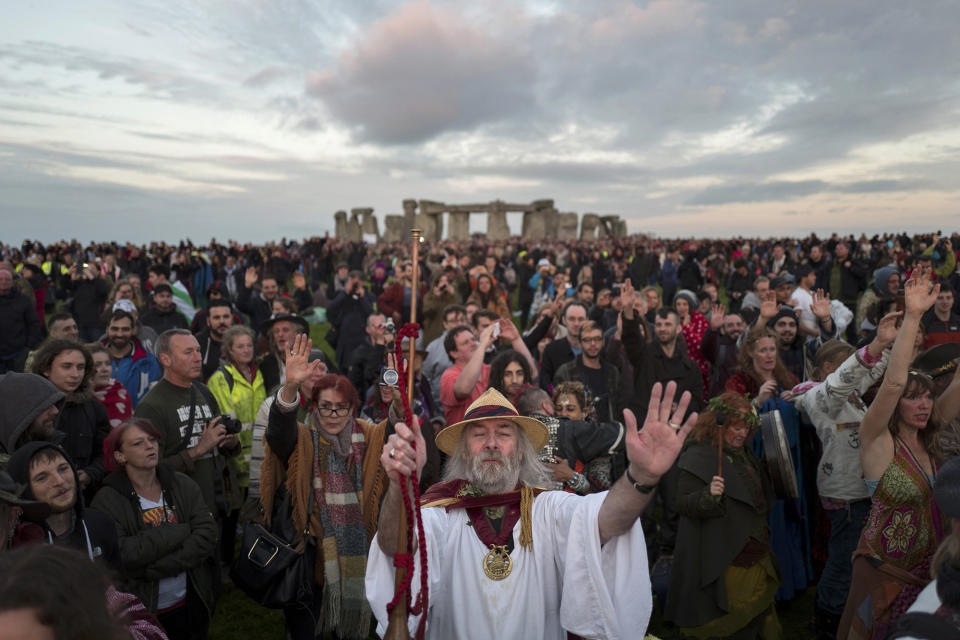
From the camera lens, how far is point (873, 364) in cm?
392

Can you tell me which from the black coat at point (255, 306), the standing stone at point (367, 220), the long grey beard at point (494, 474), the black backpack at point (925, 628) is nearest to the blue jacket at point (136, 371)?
the black coat at point (255, 306)

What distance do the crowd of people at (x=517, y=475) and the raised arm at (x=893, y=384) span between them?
1 centimetres

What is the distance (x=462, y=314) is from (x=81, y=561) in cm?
541

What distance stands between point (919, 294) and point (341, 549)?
3449 mm

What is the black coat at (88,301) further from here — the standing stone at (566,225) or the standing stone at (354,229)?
the standing stone at (566,225)

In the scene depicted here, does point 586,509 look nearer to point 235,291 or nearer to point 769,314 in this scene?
point 769,314

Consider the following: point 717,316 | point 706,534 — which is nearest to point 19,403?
point 706,534

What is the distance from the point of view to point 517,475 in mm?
2912

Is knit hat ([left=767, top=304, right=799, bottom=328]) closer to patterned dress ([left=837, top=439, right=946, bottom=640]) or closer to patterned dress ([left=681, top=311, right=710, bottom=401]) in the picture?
patterned dress ([left=681, top=311, right=710, bottom=401])

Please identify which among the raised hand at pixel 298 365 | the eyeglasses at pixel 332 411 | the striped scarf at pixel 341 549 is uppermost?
the raised hand at pixel 298 365

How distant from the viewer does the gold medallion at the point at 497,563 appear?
2.72 meters

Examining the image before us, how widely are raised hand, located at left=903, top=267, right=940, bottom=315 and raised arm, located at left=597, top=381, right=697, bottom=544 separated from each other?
166 centimetres

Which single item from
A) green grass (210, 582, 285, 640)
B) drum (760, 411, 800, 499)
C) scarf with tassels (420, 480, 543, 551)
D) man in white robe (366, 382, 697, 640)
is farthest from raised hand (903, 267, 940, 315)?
green grass (210, 582, 285, 640)

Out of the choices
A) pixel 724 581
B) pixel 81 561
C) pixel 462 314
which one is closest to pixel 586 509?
pixel 81 561
